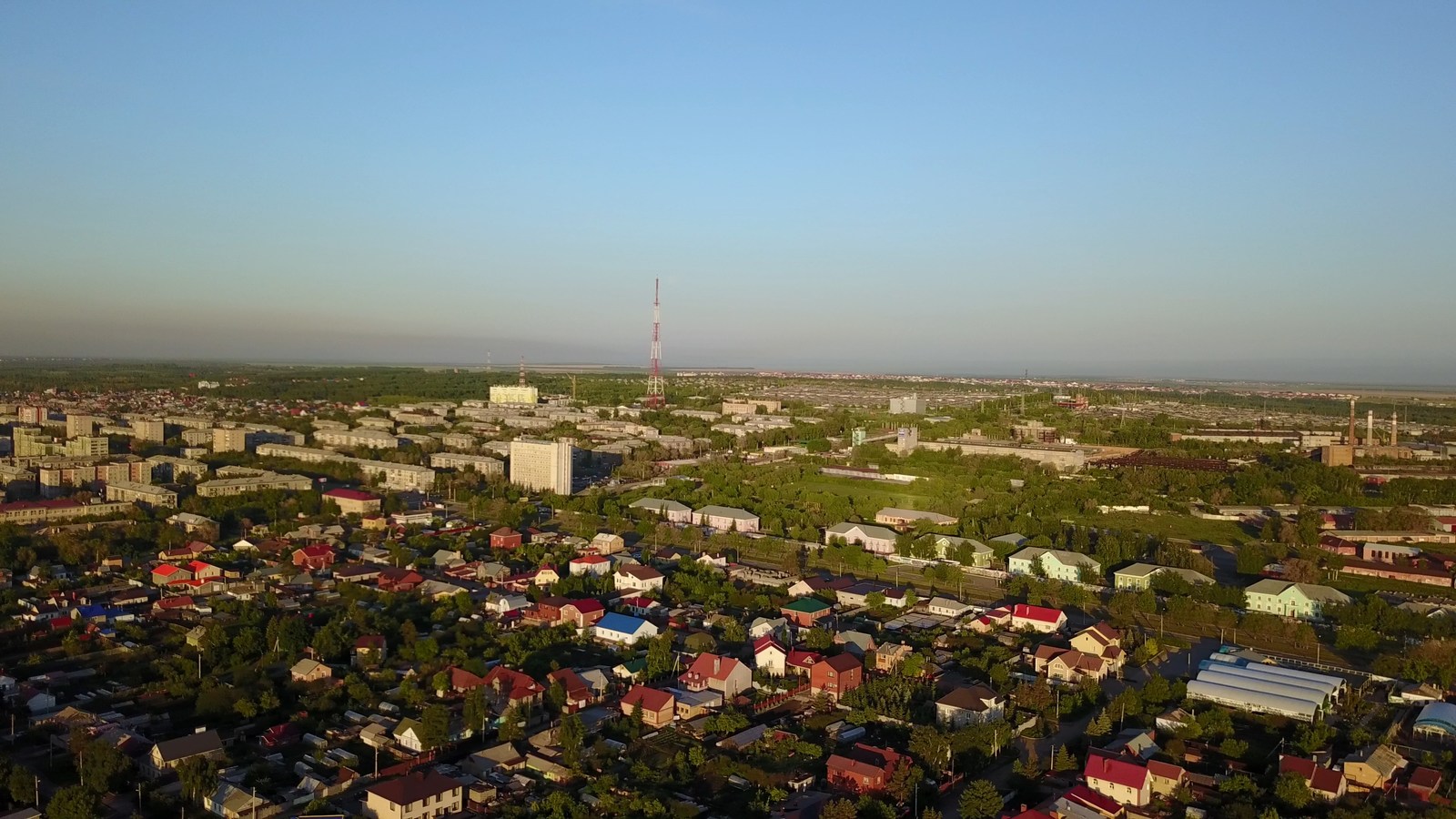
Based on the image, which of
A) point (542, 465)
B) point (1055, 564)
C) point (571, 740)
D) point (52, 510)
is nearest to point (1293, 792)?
point (571, 740)

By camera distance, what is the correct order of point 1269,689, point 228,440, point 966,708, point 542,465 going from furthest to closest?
point 228,440, point 542,465, point 1269,689, point 966,708

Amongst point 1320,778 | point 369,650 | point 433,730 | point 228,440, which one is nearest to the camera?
point 1320,778

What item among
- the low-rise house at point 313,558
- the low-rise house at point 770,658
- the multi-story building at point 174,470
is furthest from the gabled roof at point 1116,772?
the multi-story building at point 174,470

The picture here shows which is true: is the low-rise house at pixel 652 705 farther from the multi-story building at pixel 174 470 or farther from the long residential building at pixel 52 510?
the multi-story building at pixel 174 470

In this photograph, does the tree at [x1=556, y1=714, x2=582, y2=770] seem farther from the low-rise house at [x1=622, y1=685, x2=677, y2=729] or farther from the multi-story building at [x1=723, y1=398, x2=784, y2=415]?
the multi-story building at [x1=723, y1=398, x2=784, y2=415]

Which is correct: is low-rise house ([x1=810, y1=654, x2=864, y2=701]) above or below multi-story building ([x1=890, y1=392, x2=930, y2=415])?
below

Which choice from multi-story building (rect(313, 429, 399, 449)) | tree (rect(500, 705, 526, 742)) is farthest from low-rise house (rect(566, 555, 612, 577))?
multi-story building (rect(313, 429, 399, 449))

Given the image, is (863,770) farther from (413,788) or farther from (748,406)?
(748,406)

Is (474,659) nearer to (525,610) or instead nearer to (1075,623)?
(525,610)
